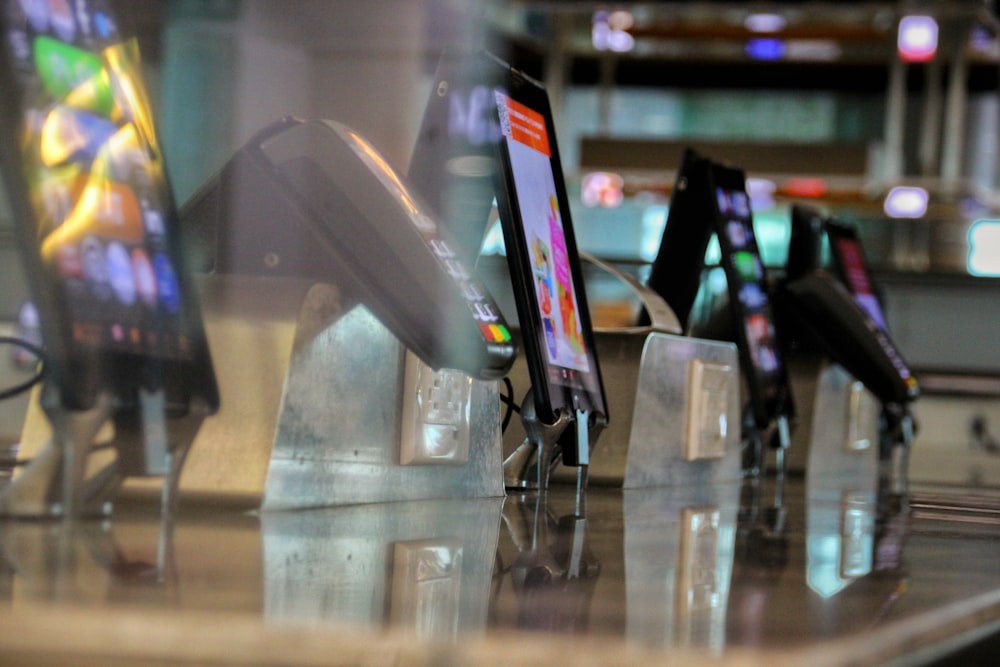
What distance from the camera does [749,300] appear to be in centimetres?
200

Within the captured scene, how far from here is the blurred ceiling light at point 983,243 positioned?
8.41 meters

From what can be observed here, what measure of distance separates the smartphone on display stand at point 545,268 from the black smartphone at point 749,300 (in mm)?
561

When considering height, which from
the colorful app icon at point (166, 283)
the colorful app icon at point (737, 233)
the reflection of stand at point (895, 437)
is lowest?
the reflection of stand at point (895, 437)

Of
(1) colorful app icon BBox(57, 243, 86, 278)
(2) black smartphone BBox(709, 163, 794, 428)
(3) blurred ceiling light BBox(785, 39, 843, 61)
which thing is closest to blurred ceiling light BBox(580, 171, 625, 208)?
(3) blurred ceiling light BBox(785, 39, 843, 61)

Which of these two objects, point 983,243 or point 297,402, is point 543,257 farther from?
point 983,243

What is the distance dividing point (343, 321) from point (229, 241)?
0.10 m

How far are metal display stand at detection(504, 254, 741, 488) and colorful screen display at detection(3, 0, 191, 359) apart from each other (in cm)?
64

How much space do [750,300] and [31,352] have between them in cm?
144

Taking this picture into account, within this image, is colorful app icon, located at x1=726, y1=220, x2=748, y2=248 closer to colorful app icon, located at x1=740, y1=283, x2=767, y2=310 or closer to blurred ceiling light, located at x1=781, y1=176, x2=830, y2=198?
colorful app icon, located at x1=740, y1=283, x2=767, y2=310

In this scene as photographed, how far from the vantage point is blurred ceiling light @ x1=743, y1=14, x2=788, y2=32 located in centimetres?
762

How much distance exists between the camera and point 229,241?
0.93 m

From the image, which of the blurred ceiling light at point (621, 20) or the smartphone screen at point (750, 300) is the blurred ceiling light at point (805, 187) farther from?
the smartphone screen at point (750, 300)

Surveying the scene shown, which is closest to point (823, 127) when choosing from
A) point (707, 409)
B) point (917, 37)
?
point (917, 37)

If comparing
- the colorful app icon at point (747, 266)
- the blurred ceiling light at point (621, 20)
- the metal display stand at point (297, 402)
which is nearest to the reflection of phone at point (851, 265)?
the colorful app icon at point (747, 266)
